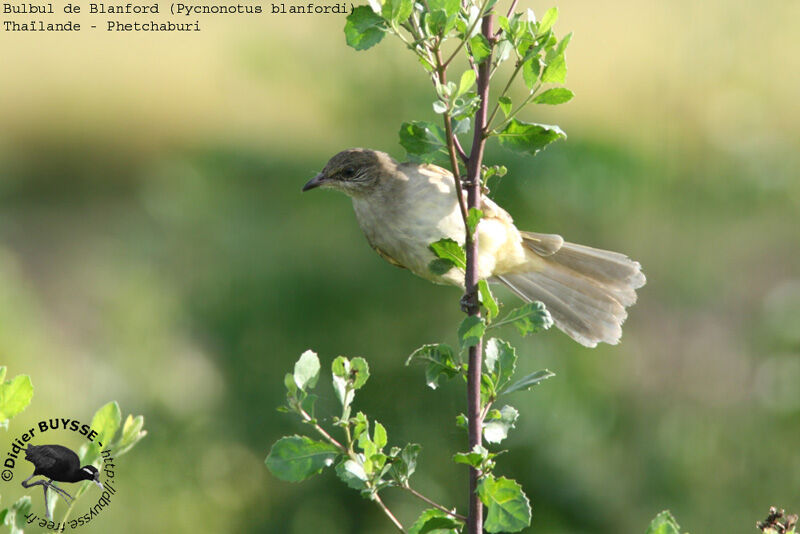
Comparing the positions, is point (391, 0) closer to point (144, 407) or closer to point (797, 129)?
point (144, 407)

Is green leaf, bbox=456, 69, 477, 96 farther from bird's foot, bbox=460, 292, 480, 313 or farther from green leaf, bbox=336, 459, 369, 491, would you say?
green leaf, bbox=336, 459, 369, 491

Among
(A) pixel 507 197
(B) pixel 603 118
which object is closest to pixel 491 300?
(A) pixel 507 197

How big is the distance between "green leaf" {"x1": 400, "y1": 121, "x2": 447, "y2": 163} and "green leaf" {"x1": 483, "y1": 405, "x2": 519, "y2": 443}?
1.15 feet

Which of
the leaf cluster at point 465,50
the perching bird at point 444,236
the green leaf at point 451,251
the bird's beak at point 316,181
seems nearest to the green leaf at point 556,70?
the leaf cluster at point 465,50

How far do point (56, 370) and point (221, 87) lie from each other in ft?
16.0

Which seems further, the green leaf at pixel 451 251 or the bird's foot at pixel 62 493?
the green leaf at pixel 451 251

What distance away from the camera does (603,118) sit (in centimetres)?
600

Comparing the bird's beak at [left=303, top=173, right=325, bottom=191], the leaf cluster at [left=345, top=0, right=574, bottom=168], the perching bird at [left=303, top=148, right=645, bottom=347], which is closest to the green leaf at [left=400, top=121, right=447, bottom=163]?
the leaf cluster at [left=345, top=0, right=574, bottom=168]

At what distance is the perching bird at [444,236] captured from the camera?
238cm

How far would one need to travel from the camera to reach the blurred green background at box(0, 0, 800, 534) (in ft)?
13.9

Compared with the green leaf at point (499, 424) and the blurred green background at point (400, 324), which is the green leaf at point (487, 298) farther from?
the blurred green background at point (400, 324)

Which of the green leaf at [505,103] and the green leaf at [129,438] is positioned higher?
the green leaf at [505,103]

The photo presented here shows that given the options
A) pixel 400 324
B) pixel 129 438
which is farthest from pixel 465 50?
pixel 400 324

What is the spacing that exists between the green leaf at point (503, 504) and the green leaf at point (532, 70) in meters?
0.49
